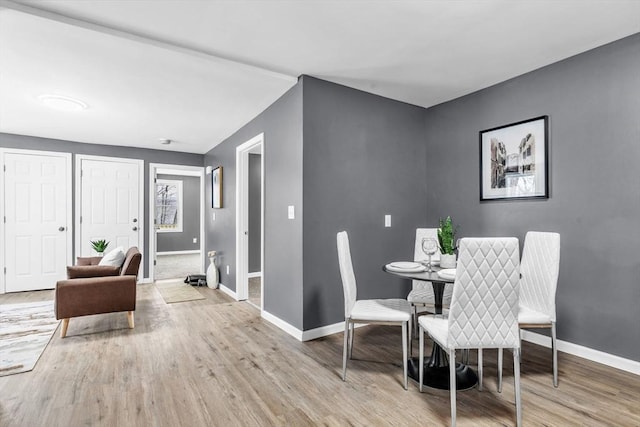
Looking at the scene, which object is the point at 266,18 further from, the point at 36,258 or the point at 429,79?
the point at 36,258

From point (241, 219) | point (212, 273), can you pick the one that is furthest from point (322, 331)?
point (212, 273)

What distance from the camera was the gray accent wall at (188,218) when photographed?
9992 mm

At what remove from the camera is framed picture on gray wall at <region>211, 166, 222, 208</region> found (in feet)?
17.4

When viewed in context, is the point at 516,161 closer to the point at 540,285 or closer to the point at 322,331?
the point at 540,285

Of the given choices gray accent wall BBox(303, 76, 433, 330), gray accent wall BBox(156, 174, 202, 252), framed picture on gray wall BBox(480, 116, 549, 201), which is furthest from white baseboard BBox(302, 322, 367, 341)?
gray accent wall BBox(156, 174, 202, 252)

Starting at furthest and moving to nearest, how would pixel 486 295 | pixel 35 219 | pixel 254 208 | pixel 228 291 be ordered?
1. pixel 254 208
2. pixel 35 219
3. pixel 228 291
4. pixel 486 295

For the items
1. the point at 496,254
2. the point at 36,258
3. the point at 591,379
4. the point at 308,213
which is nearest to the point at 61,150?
the point at 36,258

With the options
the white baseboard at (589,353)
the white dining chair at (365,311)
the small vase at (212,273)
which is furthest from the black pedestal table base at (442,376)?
the small vase at (212,273)

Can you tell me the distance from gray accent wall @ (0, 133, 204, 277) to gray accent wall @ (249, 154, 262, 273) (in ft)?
3.49

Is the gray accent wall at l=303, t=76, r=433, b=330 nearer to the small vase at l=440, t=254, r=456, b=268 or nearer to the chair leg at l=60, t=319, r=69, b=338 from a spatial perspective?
the small vase at l=440, t=254, r=456, b=268

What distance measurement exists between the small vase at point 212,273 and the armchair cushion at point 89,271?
1.70 metres

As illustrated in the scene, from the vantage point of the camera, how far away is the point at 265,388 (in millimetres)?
2221

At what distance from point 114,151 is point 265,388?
5.12m

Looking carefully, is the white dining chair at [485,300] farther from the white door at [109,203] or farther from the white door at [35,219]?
the white door at [35,219]
